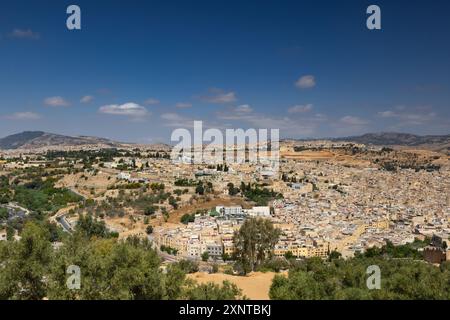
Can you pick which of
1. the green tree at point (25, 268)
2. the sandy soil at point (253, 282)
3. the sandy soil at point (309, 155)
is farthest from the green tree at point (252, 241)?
the sandy soil at point (309, 155)

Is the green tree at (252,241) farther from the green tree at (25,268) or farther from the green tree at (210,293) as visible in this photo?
the green tree at (25,268)

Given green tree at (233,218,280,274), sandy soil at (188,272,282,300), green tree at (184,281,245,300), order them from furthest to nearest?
green tree at (233,218,280,274), sandy soil at (188,272,282,300), green tree at (184,281,245,300)

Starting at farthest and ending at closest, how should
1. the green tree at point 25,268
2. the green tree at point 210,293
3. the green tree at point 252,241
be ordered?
the green tree at point 252,241
the green tree at point 25,268
the green tree at point 210,293

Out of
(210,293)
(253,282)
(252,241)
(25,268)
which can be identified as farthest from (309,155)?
(25,268)

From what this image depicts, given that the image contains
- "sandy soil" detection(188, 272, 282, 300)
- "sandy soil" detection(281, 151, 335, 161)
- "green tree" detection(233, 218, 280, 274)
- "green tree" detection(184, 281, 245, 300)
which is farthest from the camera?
"sandy soil" detection(281, 151, 335, 161)

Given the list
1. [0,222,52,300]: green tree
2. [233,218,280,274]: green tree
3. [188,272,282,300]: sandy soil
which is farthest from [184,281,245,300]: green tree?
[233,218,280,274]: green tree

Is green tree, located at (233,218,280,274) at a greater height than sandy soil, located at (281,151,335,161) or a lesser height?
lesser

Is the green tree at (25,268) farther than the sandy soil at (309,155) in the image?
No

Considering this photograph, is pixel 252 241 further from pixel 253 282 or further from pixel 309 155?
pixel 309 155

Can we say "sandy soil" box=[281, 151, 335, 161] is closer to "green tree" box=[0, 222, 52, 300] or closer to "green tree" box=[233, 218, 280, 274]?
"green tree" box=[233, 218, 280, 274]

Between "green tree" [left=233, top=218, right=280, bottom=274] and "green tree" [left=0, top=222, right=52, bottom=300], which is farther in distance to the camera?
"green tree" [left=233, top=218, right=280, bottom=274]

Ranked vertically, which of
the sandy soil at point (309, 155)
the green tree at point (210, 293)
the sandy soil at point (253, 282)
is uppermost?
the sandy soil at point (309, 155)

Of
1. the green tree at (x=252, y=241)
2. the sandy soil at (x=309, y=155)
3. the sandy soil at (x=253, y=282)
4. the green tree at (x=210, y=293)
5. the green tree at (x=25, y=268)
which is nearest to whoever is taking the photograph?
the green tree at (x=210, y=293)
